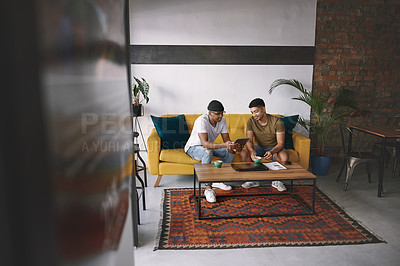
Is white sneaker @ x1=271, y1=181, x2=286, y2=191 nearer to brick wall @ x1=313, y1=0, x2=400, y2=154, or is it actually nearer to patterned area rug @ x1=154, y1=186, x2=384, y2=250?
patterned area rug @ x1=154, y1=186, x2=384, y2=250

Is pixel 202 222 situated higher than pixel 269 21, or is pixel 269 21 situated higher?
pixel 269 21

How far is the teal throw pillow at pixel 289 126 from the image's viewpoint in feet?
13.8

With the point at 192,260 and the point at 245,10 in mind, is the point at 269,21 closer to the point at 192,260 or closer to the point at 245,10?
the point at 245,10

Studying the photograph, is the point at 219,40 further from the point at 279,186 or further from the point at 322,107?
the point at 279,186

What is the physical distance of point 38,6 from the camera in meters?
0.14

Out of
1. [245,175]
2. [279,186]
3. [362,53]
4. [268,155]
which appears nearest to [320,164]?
[279,186]

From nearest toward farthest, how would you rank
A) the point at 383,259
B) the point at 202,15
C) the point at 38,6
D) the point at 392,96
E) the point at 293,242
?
the point at 38,6 → the point at 383,259 → the point at 293,242 → the point at 202,15 → the point at 392,96

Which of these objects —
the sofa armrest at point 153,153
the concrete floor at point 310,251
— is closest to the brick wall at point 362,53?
the concrete floor at point 310,251

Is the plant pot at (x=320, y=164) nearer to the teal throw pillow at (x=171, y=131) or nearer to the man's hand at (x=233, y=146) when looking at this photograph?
the man's hand at (x=233, y=146)

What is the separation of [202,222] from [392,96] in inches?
154

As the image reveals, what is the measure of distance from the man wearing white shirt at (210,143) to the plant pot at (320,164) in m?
1.25

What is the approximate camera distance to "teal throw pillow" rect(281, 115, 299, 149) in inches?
165

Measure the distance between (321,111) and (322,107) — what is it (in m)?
0.06

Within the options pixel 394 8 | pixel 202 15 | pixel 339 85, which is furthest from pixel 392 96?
pixel 202 15
